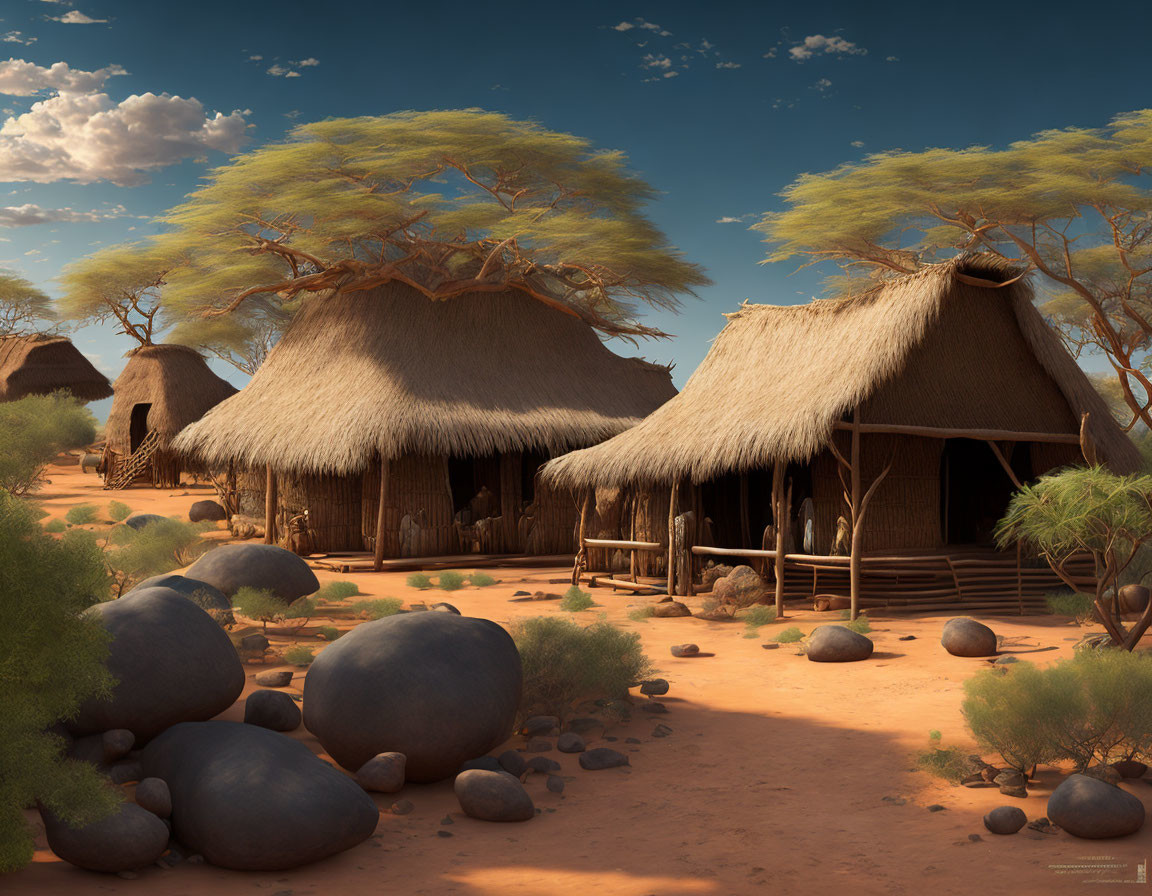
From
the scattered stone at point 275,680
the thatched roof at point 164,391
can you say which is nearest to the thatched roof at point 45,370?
the thatched roof at point 164,391

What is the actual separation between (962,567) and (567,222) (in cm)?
1057

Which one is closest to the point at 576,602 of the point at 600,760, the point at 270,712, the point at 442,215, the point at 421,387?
the point at 600,760

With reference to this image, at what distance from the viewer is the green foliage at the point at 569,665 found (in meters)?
7.39

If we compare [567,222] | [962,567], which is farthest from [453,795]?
[567,222]

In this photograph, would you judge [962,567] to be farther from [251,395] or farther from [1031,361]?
[251,395]

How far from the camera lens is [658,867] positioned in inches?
196

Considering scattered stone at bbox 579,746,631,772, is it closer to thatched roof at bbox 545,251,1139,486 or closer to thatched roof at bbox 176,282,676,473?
thatched roof at bbox 545,251,1139,486

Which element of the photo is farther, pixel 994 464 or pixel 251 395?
pixel 251 395

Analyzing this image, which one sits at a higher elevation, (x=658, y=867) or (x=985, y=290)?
(x=985, y=290)

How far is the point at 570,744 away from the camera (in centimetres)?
679

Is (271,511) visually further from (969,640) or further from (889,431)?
(969,640)

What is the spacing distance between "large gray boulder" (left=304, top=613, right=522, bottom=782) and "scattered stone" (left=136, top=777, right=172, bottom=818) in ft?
3.83

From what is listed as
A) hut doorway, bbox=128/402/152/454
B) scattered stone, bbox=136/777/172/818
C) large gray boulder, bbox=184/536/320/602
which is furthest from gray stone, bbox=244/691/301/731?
hut doorway, bbox=128/402/152/454

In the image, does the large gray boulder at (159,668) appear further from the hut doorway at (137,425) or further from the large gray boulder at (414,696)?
the hut doorway at (137,425)
